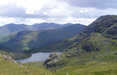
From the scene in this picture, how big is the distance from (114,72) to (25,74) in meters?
89.3

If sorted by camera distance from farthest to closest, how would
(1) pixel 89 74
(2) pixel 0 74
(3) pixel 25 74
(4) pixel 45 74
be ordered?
1. (1) pixel 89 74
2. (4) pixel 45 74
3. (3) pixel 25 74
4. (2) pixel 0 74

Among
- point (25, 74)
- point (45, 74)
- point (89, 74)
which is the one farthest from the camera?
point (89, 74)

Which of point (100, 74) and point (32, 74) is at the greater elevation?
point (32, 74)

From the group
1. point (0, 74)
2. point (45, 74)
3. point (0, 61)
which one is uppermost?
point (0, 74)

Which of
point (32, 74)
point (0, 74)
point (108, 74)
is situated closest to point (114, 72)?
point (108, 74)

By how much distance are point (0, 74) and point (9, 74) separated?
6504 millimetres

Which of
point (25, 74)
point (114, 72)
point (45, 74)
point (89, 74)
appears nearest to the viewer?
point (25, 74)

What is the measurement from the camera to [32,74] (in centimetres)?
11275

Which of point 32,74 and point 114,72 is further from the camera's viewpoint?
point 114,72

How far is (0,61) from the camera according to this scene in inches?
6211

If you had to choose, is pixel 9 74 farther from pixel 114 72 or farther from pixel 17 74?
pixel 114 72

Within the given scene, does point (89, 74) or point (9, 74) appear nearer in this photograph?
point (9, 74)

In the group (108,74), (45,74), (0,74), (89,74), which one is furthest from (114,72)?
(0,74)

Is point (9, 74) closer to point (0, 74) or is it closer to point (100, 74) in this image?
point (0, 74)
